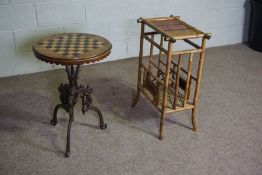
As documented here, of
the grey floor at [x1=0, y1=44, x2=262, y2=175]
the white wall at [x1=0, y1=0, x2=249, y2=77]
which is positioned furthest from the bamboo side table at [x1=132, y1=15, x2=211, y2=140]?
the white wall at [x1=0, y1=0, x2=249, y2=77]

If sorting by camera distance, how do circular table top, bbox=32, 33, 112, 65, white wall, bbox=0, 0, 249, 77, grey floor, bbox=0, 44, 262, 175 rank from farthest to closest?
white wall, bbox=0, 0, 249, 77 → grey floor, bbox=0, 44, 262, 175 → circular table top, bbox=32, 33, 112, 65

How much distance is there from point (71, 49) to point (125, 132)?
2.23 feet

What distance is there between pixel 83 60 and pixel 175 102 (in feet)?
2.18

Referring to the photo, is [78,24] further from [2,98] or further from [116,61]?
[2,98]

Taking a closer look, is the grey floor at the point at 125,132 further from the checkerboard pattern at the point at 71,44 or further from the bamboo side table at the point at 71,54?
the checkerboard pattern at the point at 71,44

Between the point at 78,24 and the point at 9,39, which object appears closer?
the point at 9,39

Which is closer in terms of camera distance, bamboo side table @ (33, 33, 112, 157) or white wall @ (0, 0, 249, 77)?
bamboo side table @ (33, 33, 112, 157)

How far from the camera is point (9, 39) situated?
9.53 ft

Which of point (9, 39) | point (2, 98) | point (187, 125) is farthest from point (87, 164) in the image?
point (9, 39)

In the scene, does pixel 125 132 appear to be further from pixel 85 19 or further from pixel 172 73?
pixel 85 19

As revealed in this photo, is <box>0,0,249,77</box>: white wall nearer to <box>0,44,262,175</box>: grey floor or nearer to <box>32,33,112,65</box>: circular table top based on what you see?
<box>0,44,262,175</box>: grey floor

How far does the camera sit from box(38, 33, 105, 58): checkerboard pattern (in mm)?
1995

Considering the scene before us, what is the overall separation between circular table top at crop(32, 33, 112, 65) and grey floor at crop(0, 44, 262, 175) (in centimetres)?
58

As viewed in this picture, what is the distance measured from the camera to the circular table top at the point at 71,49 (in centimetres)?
191
